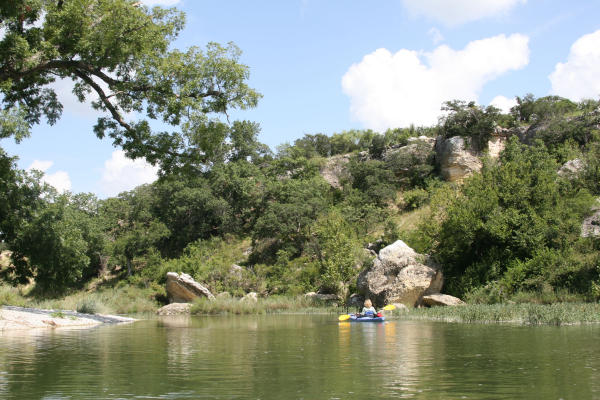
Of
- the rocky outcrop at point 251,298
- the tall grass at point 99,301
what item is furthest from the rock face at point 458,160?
the tall grass at point 99,301

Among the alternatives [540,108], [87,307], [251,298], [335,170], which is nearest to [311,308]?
[251,298]

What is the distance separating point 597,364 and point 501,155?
1678 inches

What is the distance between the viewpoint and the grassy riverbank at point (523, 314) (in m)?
17.9

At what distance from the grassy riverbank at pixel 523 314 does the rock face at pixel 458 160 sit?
30.1 m

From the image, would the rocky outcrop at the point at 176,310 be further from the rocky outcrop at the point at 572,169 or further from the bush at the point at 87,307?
the rocky outcrop at the point at 572,169

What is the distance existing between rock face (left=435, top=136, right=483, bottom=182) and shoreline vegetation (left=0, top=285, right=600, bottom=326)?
24264mm

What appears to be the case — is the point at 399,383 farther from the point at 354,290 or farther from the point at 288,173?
the point at 288,173

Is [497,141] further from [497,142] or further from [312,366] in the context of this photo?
[312,366]

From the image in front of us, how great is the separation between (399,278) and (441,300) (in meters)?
2.64

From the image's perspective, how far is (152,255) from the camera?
164 ft

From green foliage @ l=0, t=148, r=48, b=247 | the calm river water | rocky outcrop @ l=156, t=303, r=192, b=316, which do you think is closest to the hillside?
green foliage @ l=0, t=148, r=48, b=247

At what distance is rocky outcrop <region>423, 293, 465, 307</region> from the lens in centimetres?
2747

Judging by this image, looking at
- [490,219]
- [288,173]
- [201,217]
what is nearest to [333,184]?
[288,173]

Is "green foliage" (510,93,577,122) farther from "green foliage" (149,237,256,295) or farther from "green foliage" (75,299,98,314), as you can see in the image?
"green foliage" (75,299,98,314)
